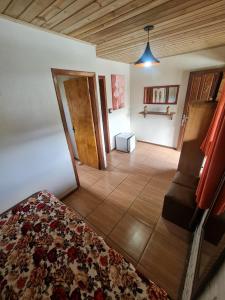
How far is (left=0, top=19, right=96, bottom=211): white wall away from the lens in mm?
1414

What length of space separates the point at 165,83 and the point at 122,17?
248 cm

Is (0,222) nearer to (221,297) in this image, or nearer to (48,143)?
(48,143)

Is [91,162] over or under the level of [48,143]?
under

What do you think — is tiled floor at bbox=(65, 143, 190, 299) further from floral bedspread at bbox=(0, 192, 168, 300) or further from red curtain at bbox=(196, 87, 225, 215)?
red curtain at bbox=(196, 87, 225, 215)

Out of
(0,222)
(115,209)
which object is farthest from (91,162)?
(0,222)

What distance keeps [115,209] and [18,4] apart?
264cm

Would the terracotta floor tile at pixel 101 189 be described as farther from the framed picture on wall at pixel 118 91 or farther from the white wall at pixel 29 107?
the framed picture on wall at pixel 118 91

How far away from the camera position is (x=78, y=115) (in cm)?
296

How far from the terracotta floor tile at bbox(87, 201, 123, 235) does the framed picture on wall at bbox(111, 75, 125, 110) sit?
9.01 ft

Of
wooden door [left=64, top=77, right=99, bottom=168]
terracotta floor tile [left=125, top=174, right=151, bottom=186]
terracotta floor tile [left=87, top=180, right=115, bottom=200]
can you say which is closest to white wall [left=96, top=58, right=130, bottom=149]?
wooden door [left=64, top=77, right=99, bottom=168]

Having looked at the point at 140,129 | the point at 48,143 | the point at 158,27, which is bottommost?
the point at 140,129

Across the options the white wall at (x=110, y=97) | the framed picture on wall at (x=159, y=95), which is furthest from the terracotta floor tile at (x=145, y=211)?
the framed picture on wall at (x=159, y=95)

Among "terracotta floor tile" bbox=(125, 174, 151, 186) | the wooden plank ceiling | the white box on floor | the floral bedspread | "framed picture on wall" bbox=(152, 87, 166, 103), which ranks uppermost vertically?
the wooden plank ceiling

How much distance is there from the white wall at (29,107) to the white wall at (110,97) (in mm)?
1226
